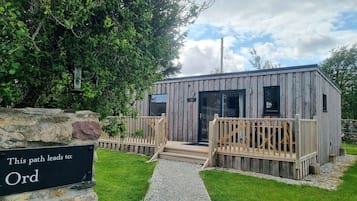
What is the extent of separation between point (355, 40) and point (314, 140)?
1973cm

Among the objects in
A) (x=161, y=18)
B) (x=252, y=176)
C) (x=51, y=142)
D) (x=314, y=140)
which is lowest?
(x=252, y=176)

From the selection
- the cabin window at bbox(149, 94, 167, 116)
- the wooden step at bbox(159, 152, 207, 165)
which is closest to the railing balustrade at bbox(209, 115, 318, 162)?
the wooden step at bbox(159, 152, 207, 165)

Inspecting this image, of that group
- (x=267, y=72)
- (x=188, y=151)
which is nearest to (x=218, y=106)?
(x=267, y=72)

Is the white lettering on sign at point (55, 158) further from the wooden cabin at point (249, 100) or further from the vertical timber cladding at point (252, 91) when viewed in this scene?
the wooden cabin at point (249, 100)

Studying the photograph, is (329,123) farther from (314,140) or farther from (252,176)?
(252,176)

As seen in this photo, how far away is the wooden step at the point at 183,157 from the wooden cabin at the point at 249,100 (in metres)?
2.39

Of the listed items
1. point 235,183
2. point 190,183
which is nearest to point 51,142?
point 190,183

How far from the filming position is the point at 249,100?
8.88 meters

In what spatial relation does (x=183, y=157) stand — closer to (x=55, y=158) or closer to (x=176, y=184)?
(x=176, y=184)

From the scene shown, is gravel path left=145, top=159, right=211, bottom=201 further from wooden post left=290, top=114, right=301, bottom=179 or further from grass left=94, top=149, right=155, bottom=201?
wooden post left=290, top=114, right=301, bottom=179

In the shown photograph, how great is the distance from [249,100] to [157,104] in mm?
4305

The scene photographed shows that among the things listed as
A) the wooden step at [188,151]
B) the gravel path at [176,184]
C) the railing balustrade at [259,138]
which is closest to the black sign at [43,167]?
the gravel path at [176,184]

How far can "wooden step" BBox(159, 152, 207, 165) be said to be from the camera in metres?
7.09

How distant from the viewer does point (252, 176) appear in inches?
237
